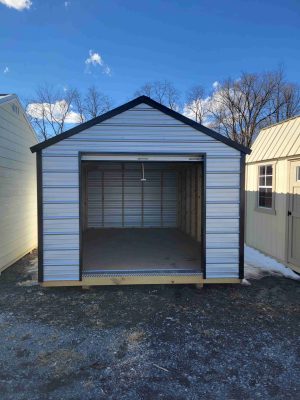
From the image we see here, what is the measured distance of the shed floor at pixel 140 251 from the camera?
17.8 feet

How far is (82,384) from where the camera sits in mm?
2535

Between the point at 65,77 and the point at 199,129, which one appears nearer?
the point at 199,129

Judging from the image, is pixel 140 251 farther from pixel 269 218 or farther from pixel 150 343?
pixel 150 343

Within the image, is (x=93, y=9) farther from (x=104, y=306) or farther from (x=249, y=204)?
(x=104, y=306)

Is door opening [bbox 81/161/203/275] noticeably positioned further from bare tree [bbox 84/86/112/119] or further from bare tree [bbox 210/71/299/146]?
bare tree [bbox 210/71/299/146]

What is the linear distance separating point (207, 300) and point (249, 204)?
164 inches

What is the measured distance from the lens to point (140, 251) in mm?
6773

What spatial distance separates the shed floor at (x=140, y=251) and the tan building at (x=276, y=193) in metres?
1.67

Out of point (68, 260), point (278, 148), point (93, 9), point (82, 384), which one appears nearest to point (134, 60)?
point (93, 9)

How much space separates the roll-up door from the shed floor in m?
0.95

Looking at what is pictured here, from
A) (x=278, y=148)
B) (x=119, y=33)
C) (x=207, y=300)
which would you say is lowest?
(x=207, y=300)

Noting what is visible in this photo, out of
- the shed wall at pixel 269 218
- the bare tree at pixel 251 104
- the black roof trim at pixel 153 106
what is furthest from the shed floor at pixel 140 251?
the bare tree at pixel 251 104

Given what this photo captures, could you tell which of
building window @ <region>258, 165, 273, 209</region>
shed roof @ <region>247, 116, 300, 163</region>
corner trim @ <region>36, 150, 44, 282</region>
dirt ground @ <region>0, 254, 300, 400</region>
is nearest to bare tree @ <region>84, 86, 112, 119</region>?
shed roof @ <region>247, 116, 300, 163</region>

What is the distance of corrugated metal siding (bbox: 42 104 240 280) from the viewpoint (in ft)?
16.0
